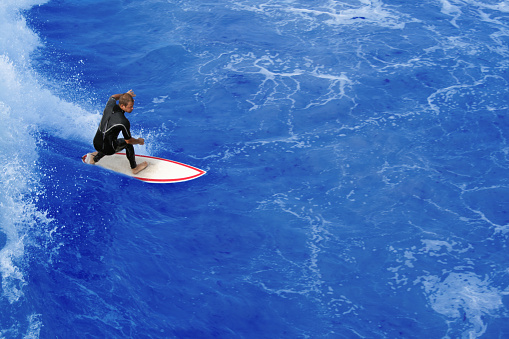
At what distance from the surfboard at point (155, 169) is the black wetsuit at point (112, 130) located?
3.06 feet

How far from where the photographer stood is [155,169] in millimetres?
11633

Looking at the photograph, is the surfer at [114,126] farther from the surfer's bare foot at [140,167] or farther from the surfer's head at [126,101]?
the surfer's bare foot at [140,167]

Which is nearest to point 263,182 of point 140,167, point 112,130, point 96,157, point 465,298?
point 140,167

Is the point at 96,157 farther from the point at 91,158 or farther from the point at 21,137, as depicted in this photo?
the point at 21,137

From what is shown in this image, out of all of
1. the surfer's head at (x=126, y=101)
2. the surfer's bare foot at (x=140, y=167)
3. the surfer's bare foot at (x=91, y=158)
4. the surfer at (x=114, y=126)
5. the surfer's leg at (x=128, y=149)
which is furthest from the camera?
the surfer's bare foot at (x=140, y=167)

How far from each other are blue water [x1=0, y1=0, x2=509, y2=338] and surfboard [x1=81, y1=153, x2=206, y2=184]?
22cm

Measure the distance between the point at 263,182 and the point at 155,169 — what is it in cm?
256

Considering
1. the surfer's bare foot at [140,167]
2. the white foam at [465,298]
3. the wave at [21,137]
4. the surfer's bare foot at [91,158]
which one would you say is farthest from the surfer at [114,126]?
the white foam at [465,298]

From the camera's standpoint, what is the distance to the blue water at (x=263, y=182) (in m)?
9.11

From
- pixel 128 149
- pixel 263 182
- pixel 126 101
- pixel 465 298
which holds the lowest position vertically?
pixel 465 298

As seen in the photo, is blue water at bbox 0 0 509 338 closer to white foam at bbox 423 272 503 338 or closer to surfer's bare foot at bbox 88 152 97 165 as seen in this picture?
white foam at bbox 423 272 503 338

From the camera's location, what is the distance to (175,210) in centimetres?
1099

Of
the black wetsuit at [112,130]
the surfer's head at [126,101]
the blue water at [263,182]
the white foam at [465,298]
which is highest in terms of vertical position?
the surfer's head at [126,101]

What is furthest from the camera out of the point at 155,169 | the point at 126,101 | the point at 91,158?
the point at 155,169
